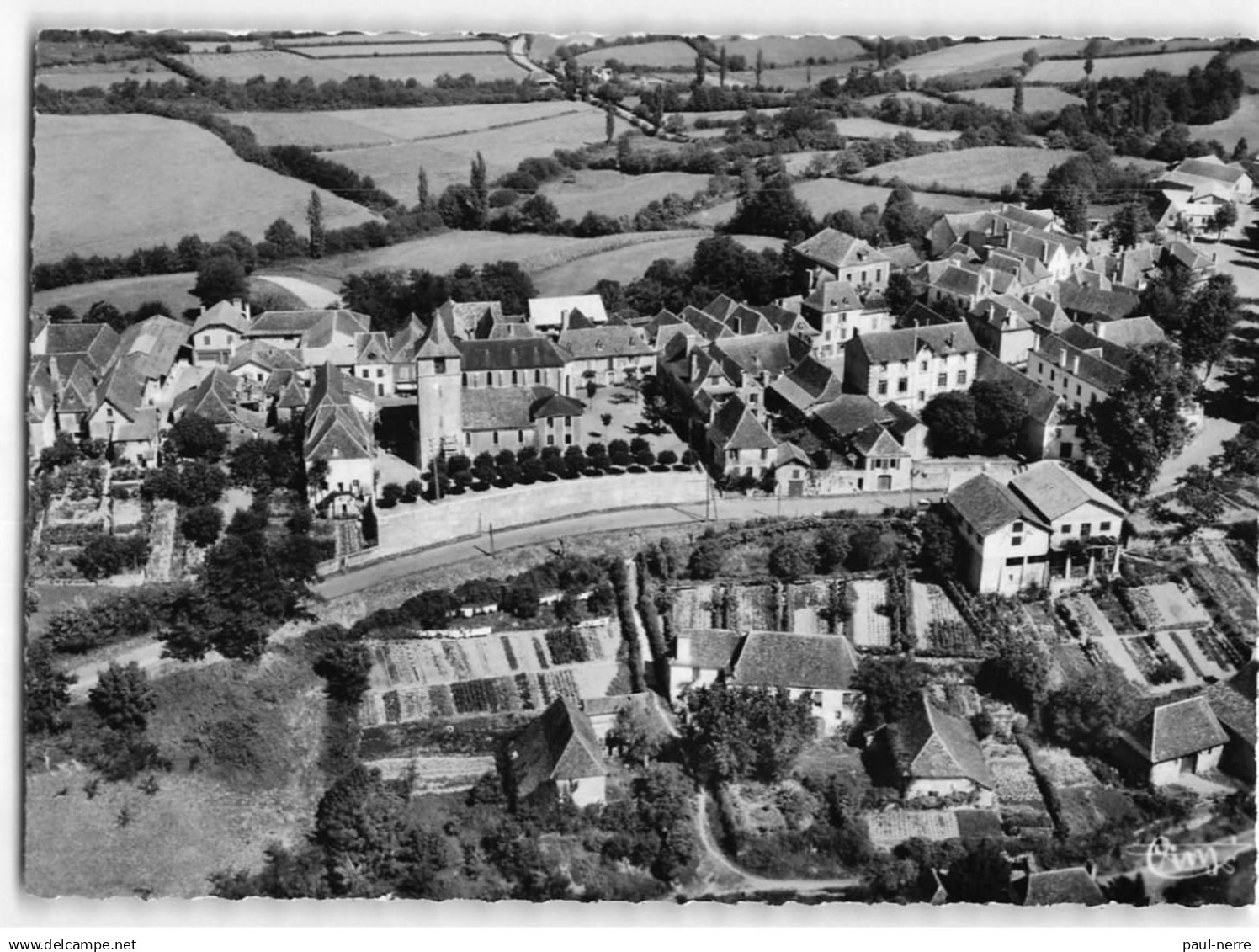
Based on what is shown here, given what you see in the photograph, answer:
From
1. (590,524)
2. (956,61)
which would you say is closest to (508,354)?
(590,524)

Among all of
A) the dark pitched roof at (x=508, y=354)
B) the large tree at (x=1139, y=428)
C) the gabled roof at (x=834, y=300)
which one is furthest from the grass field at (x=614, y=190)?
the large tree at (x=1139, y=428)

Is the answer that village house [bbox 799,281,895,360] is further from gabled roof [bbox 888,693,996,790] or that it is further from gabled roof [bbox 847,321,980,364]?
gabled roof [bbox 888,693,996,790]

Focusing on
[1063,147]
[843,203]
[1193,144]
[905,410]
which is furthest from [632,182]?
[905,410]

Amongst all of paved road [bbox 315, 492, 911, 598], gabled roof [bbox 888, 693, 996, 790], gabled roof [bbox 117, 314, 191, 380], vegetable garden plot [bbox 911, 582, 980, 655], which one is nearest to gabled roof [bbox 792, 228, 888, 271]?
paved road [bbox 315, 492, 911, 598]

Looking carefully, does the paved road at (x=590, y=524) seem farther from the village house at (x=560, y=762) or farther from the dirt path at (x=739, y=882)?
the dirt path at (x=739, y=882)

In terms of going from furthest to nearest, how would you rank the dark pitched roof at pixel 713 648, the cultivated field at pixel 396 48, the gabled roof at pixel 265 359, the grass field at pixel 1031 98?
1. the grass field at pixel 1031 98
2. the gabled roof at pixel 265 359
3. the cultivated field at pixel 396 48
4. the dark pitched roof at pixel 713 648
